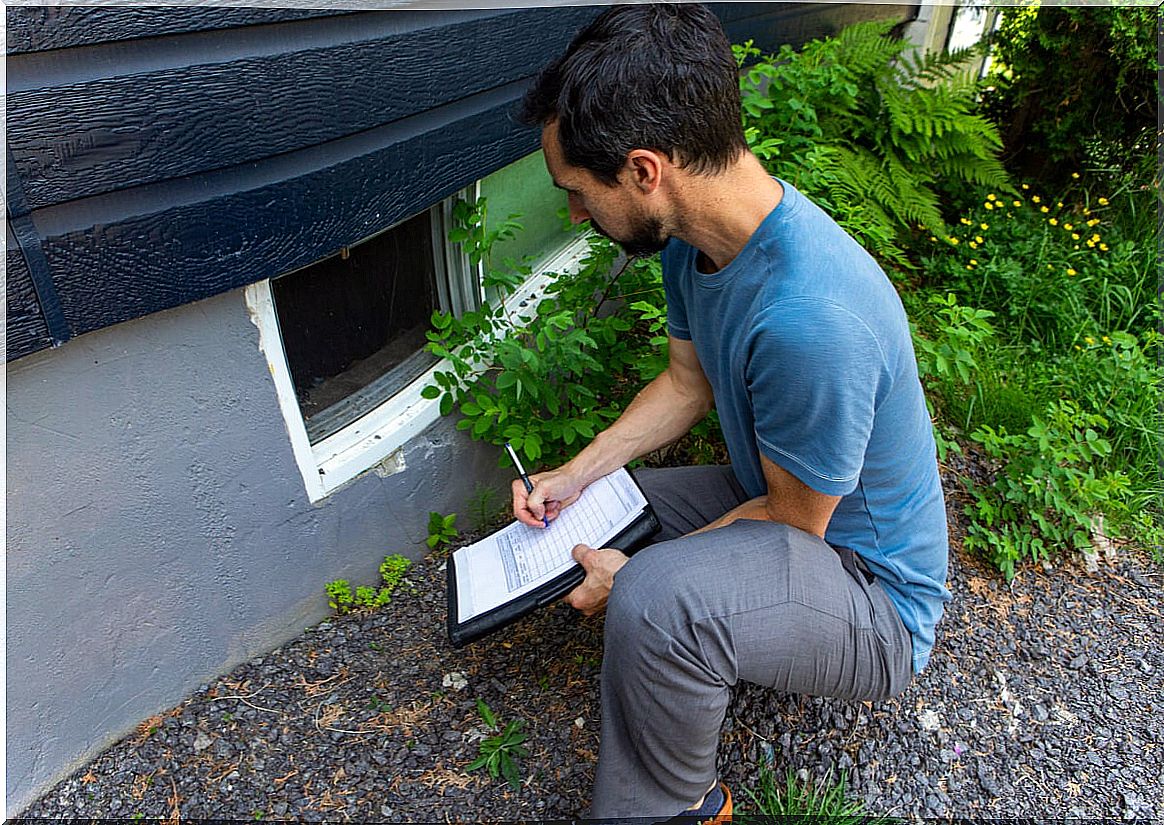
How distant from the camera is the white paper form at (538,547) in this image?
1.98 m

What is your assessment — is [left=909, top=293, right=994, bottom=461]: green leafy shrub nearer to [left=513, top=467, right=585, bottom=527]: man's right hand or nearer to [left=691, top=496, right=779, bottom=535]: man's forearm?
[left=691, top=496, right=779, bottom=535]: man's forearm

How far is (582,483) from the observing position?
215cm

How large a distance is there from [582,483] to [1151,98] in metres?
4.81

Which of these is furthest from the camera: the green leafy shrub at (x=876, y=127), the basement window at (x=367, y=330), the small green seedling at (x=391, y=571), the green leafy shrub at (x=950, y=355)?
the green leafy shrub at (x=876, y=127)

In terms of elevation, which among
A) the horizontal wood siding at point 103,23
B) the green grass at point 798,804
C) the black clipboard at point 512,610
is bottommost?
the green grass at point 798,804

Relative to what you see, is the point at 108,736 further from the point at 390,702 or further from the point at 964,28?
the point at 964,28

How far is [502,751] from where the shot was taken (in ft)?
6.97

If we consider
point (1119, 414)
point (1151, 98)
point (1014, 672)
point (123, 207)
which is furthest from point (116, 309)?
point (1151, 98)

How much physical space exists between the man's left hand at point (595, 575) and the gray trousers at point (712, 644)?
11 centimetres

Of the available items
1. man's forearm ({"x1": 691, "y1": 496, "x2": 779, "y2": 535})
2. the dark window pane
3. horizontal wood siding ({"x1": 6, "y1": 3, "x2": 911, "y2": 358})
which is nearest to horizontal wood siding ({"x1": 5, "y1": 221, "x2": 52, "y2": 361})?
horizontal wood siding ({"x1": 6, "y1": 3, "x2": 911, "y2": 358})

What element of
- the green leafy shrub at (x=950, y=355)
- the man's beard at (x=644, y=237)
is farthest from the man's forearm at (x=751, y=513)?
the green leafy shrub at (x=950, y=355)

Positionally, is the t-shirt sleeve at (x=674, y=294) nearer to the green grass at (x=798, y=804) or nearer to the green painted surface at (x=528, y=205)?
the green painted surface at (x=528, y=205)

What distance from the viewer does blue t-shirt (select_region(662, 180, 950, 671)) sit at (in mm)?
1490

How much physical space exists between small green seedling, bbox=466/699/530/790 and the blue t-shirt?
905mm
